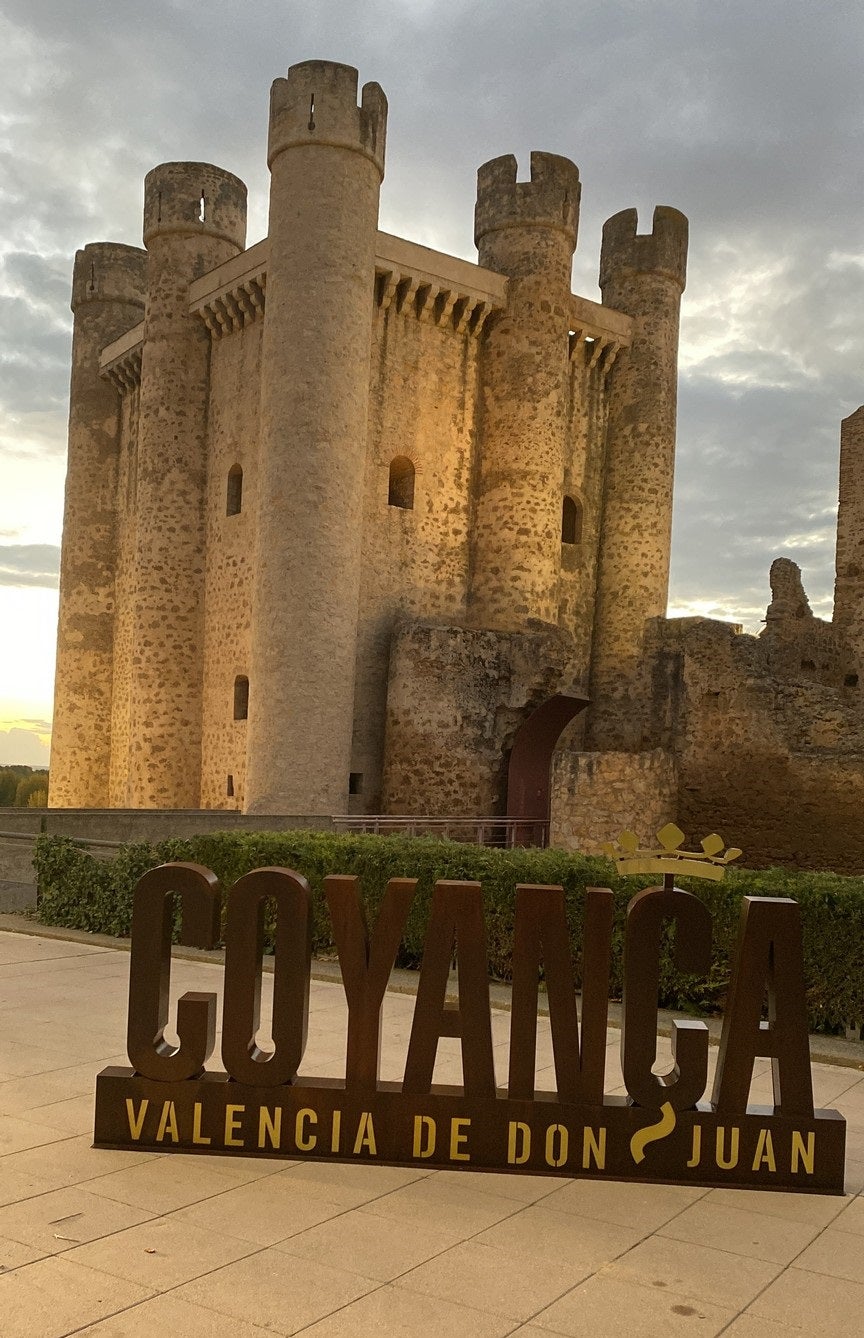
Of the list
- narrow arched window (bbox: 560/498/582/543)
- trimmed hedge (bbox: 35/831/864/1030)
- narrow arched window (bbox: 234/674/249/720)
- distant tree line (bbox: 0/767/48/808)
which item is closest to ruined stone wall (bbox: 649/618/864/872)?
narrow arched window (bbox: 560/498/582/543)

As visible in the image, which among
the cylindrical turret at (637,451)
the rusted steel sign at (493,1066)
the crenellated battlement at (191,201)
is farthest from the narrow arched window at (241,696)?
the rusted steel sign at (493,1066)

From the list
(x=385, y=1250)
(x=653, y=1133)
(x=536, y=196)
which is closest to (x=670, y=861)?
(x=653, y=1133)

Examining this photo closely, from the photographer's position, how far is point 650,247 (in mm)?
26656

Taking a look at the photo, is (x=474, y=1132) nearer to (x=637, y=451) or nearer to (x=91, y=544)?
(x=637, y=451)

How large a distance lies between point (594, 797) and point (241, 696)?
25.5 ft

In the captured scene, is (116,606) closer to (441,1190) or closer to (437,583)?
(437,583)

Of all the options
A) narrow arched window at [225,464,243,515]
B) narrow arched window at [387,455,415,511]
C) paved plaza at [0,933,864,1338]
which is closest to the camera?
paved plaza at [0,933,864,1338]

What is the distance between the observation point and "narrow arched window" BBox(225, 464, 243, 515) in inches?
936

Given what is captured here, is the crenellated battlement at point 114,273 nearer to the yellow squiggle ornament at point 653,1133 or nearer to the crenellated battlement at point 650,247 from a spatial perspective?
the crenellated battlement at point 650,247

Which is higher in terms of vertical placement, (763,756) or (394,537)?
(394,537)

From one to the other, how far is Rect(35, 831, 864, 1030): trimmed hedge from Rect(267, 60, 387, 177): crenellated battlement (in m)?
14.2

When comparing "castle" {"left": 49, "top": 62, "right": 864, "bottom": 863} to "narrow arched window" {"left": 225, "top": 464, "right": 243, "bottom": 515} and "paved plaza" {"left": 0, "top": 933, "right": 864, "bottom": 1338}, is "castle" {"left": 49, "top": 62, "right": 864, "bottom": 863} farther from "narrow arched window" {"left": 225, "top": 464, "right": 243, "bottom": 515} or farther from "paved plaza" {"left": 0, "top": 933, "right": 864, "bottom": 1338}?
"paved plaza" {"left": 0, "top": 933, "right": 864, "bottom": 1338}

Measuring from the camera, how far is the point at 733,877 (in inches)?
332

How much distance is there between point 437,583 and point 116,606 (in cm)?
935
